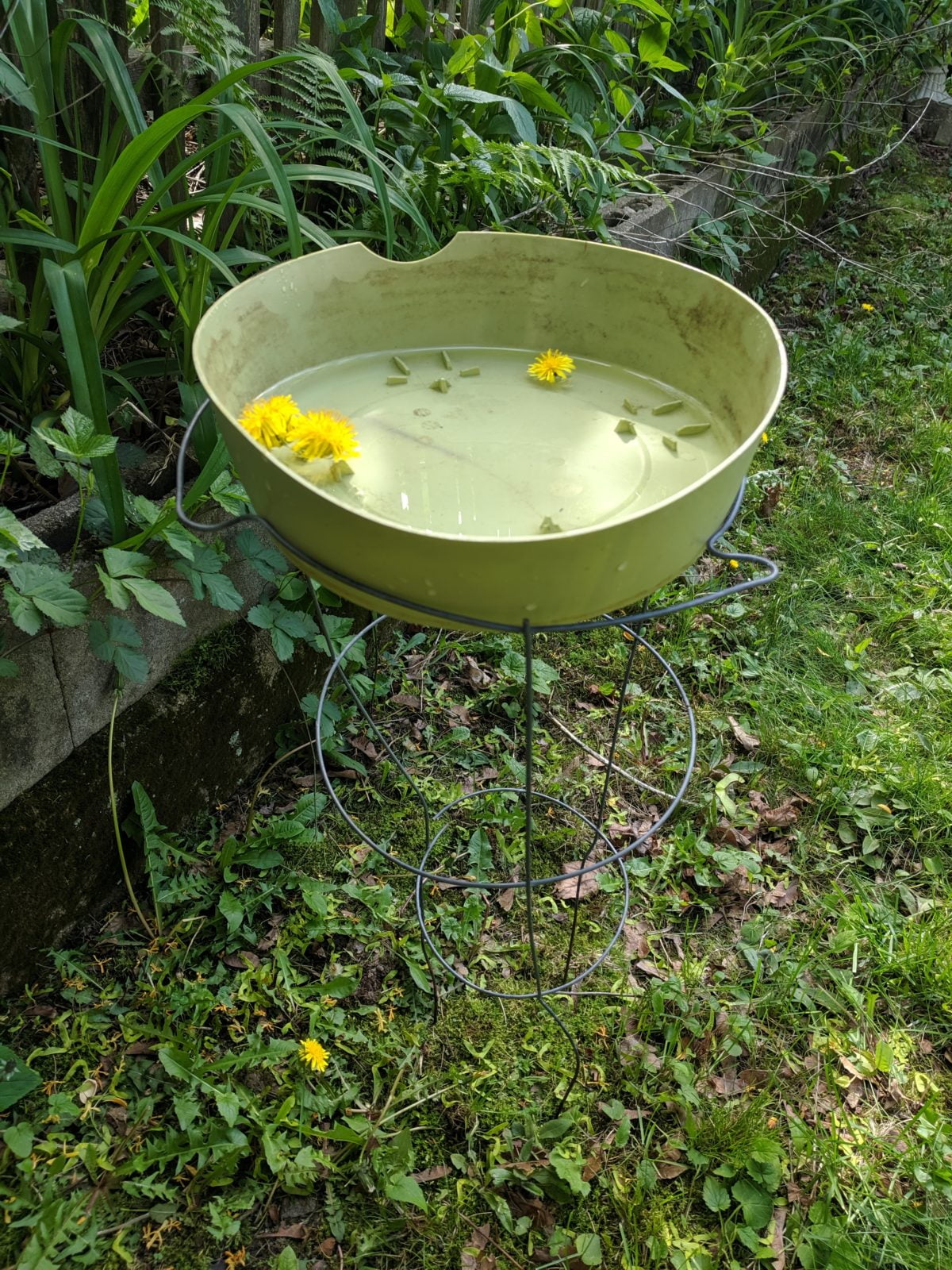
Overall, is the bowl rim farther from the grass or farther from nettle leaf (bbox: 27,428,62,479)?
the grass

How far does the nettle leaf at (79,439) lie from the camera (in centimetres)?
150

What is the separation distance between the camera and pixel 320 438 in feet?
3.99

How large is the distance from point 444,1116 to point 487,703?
104cm

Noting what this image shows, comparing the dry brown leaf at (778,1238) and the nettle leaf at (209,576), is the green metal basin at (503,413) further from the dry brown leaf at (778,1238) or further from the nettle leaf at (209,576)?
the dry brown leaf at (778,1238)

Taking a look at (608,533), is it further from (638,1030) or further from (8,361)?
(8,361)

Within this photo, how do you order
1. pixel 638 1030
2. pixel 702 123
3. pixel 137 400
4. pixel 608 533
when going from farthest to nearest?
pixel 702 123 < pixel 137 400 < pixel 638 1030 < pixel 608 533

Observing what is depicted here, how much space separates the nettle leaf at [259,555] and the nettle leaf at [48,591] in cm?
45

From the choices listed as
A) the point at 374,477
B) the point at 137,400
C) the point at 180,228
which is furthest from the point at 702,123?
the point at 374,477

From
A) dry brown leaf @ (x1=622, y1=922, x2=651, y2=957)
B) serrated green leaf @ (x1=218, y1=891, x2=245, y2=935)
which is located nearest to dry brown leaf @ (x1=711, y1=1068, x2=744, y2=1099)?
dry brown leaf @ (x1=622, y1=922, x2=651, y2=957)

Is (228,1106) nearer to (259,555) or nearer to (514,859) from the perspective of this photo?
(514,859)

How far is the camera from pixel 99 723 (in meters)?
1.80

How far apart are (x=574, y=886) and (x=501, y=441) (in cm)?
116

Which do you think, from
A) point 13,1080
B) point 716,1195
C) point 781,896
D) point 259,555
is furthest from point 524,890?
point 13,1080

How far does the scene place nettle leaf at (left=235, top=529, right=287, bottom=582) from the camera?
1.90 m
